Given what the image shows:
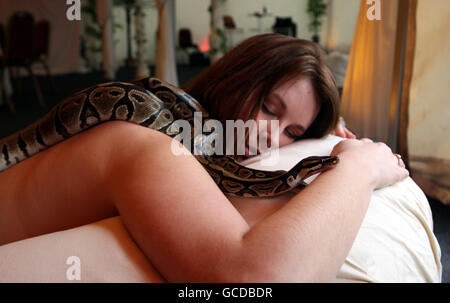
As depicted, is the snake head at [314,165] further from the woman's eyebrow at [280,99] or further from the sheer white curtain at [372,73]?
the sheer white curtain at [372,73]

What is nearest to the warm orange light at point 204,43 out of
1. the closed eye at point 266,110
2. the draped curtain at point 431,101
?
the draped curtain at point 431,101

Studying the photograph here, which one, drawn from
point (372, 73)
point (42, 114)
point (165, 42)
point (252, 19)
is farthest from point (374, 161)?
point (252, 19)

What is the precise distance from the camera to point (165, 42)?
6.66 meters

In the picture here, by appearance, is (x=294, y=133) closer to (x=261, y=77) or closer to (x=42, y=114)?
(x=261, y=77)

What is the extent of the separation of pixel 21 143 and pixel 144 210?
43.9 inches

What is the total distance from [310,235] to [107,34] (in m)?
10.2

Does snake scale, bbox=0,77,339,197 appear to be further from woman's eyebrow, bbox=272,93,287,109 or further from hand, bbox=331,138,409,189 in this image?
woman's eyebrow, bbox=272,93,287,109

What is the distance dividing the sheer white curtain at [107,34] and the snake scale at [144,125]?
8.63 metres

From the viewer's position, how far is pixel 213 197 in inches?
27.6

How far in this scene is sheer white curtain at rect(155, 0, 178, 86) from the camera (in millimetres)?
6602

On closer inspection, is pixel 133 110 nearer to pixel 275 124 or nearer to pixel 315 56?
pixel 275 124

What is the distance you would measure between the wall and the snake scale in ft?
38.9

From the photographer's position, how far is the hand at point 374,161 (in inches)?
39.4
